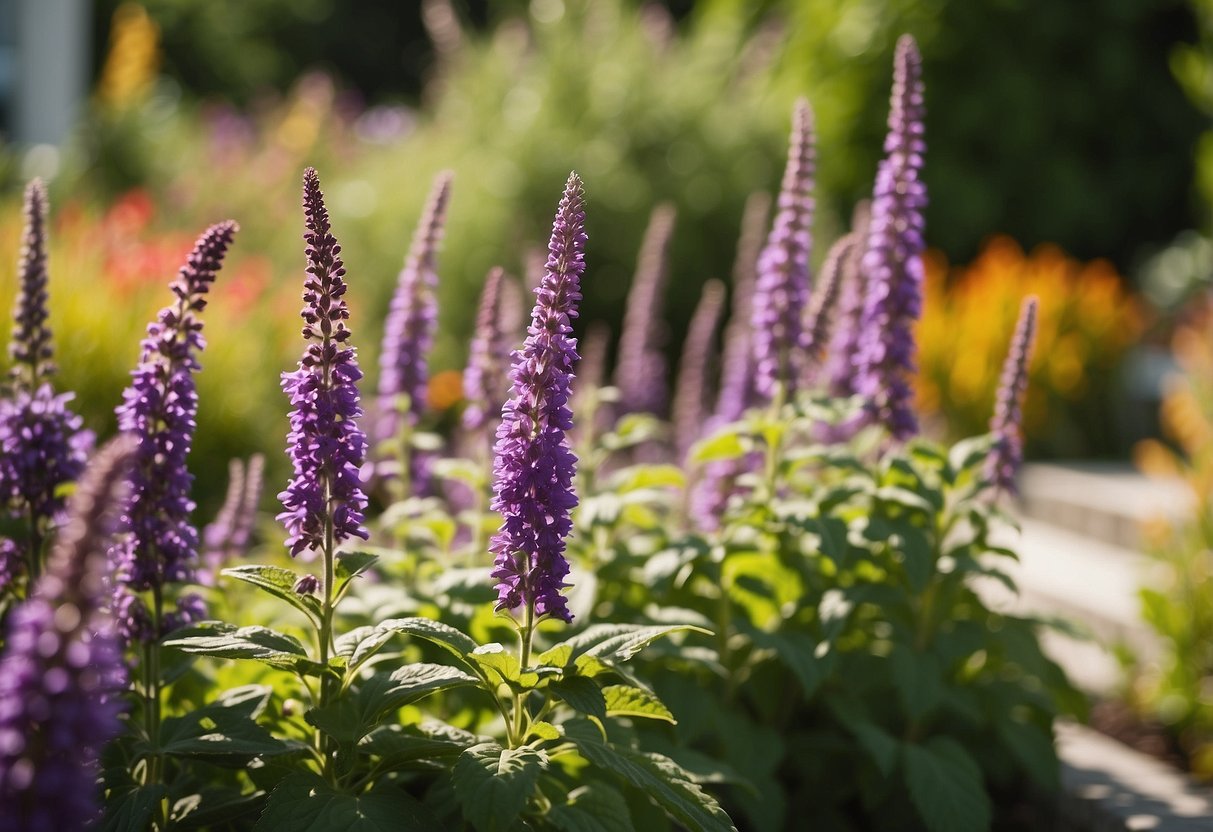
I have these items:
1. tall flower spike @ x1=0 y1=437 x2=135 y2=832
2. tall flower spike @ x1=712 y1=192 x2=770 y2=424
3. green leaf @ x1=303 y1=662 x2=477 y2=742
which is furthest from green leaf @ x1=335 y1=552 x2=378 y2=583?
tall flower spike @ x1=712 y1=192 x2=770 y2=424

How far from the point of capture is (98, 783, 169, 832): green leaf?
2.19 metres

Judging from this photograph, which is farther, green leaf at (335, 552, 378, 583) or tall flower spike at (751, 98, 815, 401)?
tall flower spike at (751, 98, 815, 401)

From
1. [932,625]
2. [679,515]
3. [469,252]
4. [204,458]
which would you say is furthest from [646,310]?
[469,252]

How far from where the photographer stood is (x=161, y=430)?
2428 millimetres

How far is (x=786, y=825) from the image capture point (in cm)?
358

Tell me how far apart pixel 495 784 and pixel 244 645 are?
53 cm

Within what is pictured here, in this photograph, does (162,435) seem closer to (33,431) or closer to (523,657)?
(33,431)

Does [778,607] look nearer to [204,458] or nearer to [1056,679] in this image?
[1056,679]

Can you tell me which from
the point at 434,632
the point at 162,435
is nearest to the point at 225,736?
the point at 434,632

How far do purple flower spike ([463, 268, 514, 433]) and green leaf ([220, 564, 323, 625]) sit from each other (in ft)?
3.75

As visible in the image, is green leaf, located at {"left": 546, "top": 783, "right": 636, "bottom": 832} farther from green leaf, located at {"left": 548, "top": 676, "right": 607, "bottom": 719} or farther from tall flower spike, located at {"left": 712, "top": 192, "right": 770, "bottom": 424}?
tall flower spike, located at {"left": 712, "top": 192, "right": 770, "bottom": 424}

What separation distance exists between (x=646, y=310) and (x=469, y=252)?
156 inches

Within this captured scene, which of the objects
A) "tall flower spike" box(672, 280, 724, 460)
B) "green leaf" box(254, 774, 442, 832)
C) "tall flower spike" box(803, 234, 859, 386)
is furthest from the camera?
"tall flower spike" box(672, 280, 724, 460)

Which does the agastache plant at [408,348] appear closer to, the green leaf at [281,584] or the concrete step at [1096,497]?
the green leaf at [281,584]
